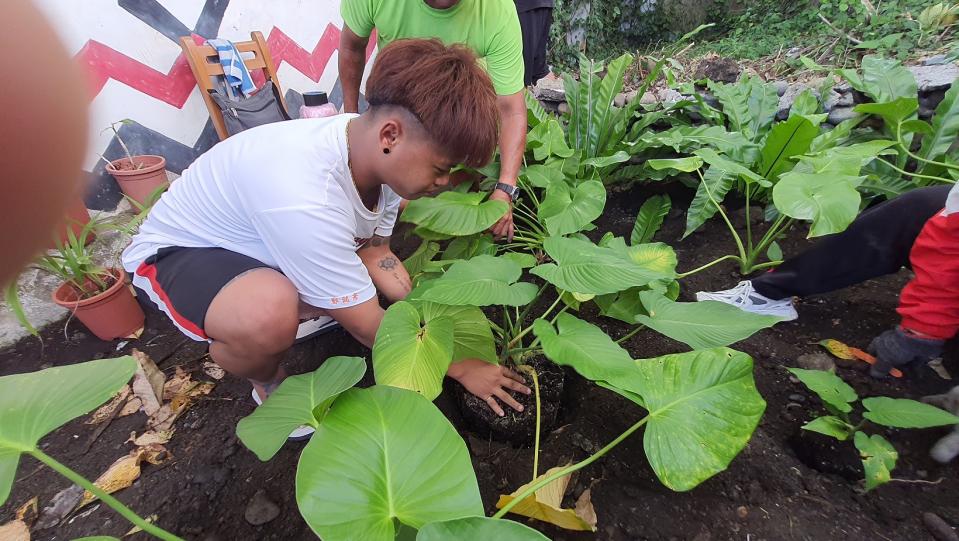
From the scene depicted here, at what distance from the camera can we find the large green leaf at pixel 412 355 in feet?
2.89

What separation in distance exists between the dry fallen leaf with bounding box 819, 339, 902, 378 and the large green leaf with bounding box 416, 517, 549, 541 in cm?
133

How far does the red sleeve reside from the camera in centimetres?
113

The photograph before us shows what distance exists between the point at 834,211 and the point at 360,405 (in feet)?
4.29

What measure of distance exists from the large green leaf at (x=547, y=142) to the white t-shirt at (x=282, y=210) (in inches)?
38.7

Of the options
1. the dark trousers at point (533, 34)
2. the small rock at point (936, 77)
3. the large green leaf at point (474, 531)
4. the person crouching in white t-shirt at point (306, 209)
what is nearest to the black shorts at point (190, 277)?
the person crouching in white t-shirt at point (306, 209)

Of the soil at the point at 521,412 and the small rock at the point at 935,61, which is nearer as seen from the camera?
the soil at the point at 521,412

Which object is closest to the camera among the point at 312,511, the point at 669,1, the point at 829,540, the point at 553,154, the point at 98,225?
the point at 312,511

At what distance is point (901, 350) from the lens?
4.07 feet

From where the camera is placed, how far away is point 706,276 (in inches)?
71.7

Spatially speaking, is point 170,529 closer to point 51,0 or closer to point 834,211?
point 51,0

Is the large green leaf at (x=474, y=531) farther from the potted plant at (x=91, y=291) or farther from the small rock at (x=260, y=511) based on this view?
the potted plant at (x=91, y=291)

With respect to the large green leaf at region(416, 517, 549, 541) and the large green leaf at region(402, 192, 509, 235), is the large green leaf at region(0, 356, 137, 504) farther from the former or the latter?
the large green leaf at region(402, 192, 509, 235)

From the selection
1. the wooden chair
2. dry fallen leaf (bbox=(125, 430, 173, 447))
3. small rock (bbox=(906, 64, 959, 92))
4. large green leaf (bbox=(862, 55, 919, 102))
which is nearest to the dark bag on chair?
the wooden chair

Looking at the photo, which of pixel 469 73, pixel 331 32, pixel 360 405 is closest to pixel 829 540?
pixel 360 405
